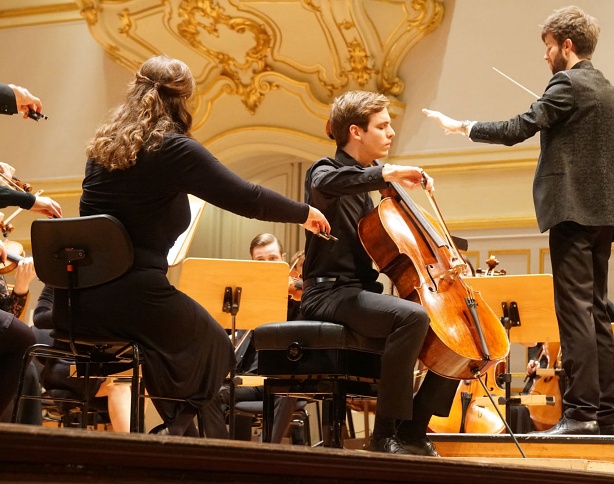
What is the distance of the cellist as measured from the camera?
3.08 m

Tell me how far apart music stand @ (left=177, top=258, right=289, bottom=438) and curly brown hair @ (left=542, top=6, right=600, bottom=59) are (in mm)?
1762

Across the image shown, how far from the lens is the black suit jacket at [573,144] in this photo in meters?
3.71

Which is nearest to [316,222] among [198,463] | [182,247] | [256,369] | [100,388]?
[182,247]

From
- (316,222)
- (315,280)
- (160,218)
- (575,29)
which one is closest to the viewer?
(160,218)

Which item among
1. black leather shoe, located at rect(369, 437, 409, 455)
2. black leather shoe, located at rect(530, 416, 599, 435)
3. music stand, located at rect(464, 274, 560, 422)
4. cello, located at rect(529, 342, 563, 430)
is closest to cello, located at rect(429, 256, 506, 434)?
music stand, located at rect(464, 274, 560, 422)

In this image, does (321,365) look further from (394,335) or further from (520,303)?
(520,303)

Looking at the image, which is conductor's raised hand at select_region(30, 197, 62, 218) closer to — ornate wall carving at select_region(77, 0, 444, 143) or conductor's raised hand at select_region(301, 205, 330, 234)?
conductor's raised hand at select_region(301, 205, 330, 234)

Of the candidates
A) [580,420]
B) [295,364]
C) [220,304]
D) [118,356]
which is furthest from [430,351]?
[220,304]

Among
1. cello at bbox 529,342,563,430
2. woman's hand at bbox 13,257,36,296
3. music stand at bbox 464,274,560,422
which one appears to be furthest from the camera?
cello at bbox 529,342,563,430

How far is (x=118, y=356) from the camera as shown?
287cm

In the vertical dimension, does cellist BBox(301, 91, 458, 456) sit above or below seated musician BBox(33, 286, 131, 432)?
above

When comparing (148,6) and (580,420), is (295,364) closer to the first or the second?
(580,420)

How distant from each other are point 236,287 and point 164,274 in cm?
192

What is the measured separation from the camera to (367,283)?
11.3ft
